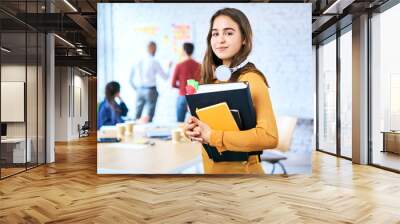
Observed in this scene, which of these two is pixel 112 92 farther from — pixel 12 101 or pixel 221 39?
pixel 221 39

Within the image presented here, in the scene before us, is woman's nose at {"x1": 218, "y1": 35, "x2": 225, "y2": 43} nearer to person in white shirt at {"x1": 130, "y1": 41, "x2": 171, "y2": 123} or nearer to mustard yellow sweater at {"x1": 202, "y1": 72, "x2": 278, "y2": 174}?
mustard yellow sweater at {"x1": 202, "y1": 72, "x2": 278, "y2": 174}

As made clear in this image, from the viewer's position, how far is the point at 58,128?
642 inches

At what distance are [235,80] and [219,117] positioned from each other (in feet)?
2.20

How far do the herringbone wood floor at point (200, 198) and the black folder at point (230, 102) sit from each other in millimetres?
424

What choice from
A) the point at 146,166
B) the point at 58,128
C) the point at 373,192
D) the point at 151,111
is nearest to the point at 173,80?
the point at 151,111

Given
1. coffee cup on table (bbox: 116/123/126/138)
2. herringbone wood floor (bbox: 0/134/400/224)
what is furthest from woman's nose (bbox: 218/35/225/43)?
herringbone wood floor (bbox: 0/134/400/224)

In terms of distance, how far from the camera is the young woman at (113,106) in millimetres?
6770

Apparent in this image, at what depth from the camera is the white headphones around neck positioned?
253 inches

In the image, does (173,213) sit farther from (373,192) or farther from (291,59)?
(291,59)

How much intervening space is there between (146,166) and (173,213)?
7.88 ft

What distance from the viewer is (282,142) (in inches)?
261

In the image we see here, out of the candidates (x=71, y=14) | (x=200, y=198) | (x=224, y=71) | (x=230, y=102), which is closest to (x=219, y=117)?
(x=230, y=102)

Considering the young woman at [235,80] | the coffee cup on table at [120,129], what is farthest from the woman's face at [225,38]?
the coffee cup on table at [120,129]

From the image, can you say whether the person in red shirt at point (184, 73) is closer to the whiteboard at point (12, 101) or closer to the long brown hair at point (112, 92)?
the long brown hair at point (112, 92)
